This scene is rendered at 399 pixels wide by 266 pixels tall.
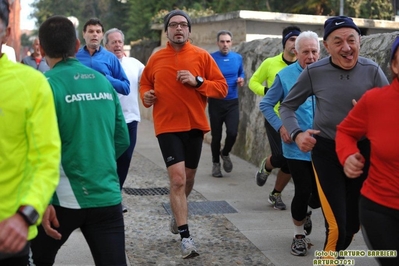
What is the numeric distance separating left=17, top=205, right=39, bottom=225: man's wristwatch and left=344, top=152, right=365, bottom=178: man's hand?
5.60 ft

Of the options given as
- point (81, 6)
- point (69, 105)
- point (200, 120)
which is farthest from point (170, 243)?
point (81, 6)

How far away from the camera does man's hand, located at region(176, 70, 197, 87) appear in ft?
20.7

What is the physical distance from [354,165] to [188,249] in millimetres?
2583

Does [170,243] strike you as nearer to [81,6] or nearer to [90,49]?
[90,49]

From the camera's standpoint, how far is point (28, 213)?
2.91 m

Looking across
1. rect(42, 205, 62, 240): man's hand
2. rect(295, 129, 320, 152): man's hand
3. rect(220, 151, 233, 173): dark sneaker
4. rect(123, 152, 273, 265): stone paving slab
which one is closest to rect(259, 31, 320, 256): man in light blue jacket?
rect(123, 152, 273, 265): stone paving slab

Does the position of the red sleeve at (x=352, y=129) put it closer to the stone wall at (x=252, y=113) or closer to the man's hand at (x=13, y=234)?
the man's hand at (x=13, y=234)

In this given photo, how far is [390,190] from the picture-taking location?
12.2 ft

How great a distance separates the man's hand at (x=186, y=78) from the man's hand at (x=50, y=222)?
266 centimetres

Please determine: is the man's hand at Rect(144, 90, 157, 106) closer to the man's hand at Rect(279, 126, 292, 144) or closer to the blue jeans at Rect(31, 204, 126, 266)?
the man's hand at Rect(279, 126, 292, 144)

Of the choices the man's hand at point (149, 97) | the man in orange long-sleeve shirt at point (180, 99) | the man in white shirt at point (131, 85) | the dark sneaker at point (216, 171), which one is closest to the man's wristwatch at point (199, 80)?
the man in orange long-sleeve shirt at point (180, 99)

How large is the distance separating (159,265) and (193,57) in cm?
180

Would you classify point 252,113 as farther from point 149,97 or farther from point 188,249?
point 188,249

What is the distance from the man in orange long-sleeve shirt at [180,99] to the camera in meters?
6.33
